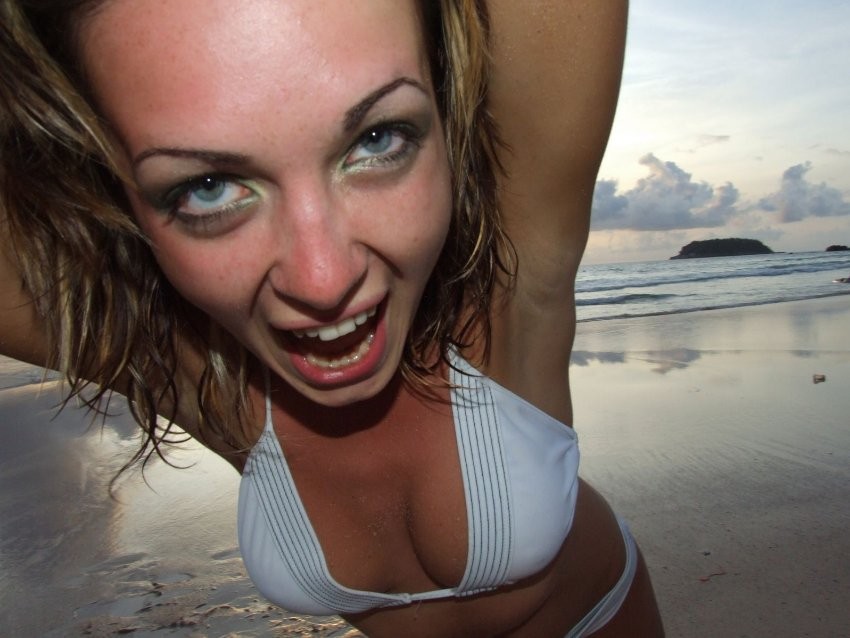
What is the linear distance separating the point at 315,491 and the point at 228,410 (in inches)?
10.7

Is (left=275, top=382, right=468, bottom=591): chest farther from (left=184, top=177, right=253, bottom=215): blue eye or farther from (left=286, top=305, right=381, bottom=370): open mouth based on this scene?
(left=184, top=177, right=253, bottom=215): blue eye

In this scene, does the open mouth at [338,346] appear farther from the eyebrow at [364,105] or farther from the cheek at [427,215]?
the eyebrow at [364,105]

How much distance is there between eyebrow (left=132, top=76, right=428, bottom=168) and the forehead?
1 centimetres

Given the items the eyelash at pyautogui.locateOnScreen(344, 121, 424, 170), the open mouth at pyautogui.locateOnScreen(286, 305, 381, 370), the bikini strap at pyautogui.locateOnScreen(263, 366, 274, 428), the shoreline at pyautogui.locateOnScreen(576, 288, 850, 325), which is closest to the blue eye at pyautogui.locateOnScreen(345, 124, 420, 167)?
the eyelash at pyautogui.locateOnScreen(344, 121, 424, 170)

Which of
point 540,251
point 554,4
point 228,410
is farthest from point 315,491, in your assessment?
point 554,4

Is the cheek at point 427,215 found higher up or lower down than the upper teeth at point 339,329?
higher up

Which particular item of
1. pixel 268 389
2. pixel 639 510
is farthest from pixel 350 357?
pixel 639 510

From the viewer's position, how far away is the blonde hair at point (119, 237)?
117 cm

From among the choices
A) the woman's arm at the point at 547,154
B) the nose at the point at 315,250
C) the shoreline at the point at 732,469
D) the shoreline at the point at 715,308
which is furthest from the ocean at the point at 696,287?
the nose at the point at 315,250

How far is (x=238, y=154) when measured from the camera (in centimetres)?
102

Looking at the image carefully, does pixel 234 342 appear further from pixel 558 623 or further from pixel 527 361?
pixel 558 623

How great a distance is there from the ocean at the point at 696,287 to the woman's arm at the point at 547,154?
7982 millimetres

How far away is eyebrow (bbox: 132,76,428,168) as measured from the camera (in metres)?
1.03

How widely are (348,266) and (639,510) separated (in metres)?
3.10
